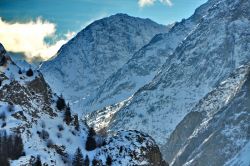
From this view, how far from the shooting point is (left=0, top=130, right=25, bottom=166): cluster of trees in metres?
107

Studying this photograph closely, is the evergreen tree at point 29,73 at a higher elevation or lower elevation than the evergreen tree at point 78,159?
higher

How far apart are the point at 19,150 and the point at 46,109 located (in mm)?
15139

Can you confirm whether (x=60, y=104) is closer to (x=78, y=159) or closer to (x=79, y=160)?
(x=78, y=159)

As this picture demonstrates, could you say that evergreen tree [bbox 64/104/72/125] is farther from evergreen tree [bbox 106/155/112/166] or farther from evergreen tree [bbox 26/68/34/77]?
evergreen tree [bbox 106/155/112/166]

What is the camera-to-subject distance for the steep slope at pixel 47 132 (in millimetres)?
110688

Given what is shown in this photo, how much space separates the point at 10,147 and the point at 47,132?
10948 mm

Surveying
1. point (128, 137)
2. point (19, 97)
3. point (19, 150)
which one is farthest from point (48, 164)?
point (128, 137)

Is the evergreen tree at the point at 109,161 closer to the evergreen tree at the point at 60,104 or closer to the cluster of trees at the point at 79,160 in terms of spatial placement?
the cluster of trees at the point at 79,160

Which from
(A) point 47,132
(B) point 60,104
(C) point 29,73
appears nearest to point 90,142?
(B) point 60,104

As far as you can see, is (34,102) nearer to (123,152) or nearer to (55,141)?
(55,141)

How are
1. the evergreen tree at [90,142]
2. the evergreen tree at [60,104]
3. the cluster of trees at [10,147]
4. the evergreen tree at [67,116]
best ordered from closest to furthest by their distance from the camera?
the cluster of trees at [10,147] < the evergreen tree at [90,142] < the evergreen tree at [67,116] < the evergreen tree at [60,104]

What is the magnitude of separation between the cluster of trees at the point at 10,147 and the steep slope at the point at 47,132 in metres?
0.17

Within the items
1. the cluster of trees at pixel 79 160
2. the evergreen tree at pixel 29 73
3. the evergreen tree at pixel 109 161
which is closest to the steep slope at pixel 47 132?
the evergreen tree at pixel 29 73

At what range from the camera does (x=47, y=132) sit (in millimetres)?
117125
